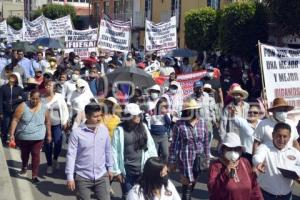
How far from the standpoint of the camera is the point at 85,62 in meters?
14.3

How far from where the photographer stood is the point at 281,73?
8.09m

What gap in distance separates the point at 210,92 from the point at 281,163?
4894mm

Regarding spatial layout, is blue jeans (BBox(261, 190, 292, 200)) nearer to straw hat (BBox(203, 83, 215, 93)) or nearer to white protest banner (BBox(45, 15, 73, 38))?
straw hat (BBox(203, 83, 215, 93))

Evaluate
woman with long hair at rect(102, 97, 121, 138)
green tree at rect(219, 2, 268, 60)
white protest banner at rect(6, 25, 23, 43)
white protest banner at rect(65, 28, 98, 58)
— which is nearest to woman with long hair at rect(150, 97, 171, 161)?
woman with long hair at rect(102, 97, 121, 138)

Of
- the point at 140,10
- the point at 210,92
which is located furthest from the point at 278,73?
the point at 140,10

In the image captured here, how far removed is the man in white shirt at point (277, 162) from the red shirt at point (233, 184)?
64cm

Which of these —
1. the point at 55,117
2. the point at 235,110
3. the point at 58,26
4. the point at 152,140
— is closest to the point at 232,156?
the point at 152,140

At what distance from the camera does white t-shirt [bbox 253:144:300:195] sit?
5.57m

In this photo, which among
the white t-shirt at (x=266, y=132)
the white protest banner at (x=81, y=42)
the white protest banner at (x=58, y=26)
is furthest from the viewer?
the white protest banner at (x=58, y=26)

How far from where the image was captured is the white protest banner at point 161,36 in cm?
1808

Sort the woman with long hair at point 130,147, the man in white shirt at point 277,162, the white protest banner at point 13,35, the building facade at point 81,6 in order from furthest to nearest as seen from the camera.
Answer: the building facade at point 81,6, the white protest banner at point 13,35, the woman with long hair at point 130,147, the man in white shirt at point 277,162

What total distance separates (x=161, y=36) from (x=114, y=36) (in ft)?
6.78

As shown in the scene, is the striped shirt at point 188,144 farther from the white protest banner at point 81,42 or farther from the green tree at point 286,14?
the white protest banner at point 81,42

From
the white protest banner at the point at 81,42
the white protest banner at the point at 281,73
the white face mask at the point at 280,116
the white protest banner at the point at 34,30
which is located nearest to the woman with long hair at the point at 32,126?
the white protest banner at the point at 281,73
